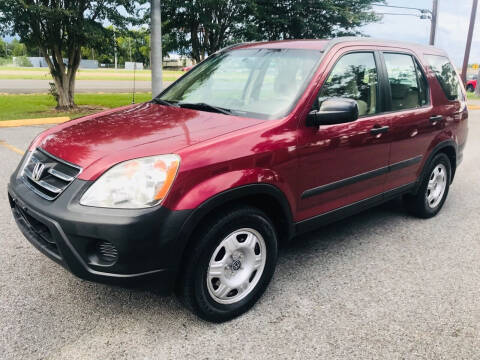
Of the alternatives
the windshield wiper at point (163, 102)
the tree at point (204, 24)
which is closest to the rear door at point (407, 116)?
the windshield wiper at point (163, 102)

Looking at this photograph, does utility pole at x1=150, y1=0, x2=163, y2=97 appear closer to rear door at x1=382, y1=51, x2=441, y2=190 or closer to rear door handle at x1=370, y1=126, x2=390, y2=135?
rear door at x1=382, y1=51, x2=441, y2=190

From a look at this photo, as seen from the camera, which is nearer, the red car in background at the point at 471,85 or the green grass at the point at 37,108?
the green grass at the point at 37,108

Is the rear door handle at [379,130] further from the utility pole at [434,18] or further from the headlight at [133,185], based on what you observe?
the utility pole at [434,18]

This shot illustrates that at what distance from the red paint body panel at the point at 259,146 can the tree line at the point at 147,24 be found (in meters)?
6.61

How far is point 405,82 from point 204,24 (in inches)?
489

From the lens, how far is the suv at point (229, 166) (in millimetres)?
2369

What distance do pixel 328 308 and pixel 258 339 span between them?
0.58 meters

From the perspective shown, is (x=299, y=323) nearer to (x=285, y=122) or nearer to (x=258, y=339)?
(x=258, y=339)

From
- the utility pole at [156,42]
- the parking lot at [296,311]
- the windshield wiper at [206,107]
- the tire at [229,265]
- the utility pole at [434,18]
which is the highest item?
the utility pole at [434,18]

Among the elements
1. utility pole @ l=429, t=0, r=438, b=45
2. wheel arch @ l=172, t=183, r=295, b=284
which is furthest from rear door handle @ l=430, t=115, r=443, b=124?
utility pole @ l=429, t=0, r=438, b=45

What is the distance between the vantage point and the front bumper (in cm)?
229

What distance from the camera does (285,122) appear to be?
9.59 feet

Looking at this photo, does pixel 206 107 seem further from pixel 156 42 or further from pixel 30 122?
pixel 30 122

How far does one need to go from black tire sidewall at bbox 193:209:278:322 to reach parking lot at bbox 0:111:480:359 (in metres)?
0.08
